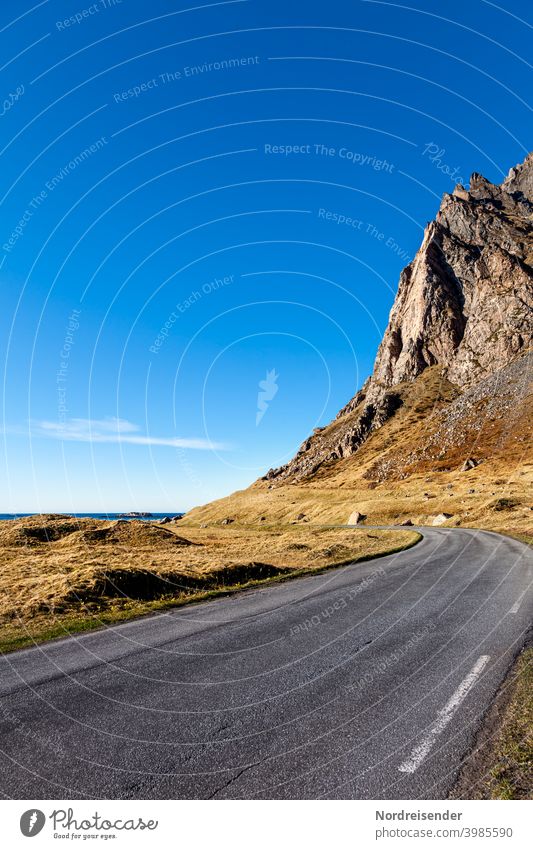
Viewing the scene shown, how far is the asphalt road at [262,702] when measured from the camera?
15.1 ft

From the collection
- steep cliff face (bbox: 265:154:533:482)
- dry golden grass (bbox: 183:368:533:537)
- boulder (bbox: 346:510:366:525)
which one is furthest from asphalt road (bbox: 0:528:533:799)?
steep cliff face (bbox: 265:154:533:482)

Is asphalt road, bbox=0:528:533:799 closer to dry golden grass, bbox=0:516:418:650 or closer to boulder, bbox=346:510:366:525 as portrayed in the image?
dry golden grass, bbox=0:516:418:650

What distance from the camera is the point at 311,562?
1011 inches

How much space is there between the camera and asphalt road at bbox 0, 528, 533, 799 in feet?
15.1

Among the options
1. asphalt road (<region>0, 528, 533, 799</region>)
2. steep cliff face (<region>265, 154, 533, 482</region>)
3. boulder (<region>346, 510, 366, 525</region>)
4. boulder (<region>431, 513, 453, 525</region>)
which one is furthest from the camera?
steep cliff face (<region>265, 154, 533, 482</region>)

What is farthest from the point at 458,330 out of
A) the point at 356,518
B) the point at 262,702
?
the point at 262,702

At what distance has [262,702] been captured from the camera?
655cm

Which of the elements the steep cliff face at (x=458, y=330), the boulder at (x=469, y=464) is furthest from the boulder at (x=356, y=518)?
the steep cliff face at (x=458, y=330)

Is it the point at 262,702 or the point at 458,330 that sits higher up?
the point at 458,330

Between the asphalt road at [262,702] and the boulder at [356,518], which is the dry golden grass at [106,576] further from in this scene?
the boulder at [356,518]

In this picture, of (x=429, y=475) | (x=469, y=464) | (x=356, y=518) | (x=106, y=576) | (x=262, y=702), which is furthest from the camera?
(x=429, y=475)

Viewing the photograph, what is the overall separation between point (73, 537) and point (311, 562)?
2205cm

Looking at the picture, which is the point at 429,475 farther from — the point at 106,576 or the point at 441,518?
the point at 106,576
